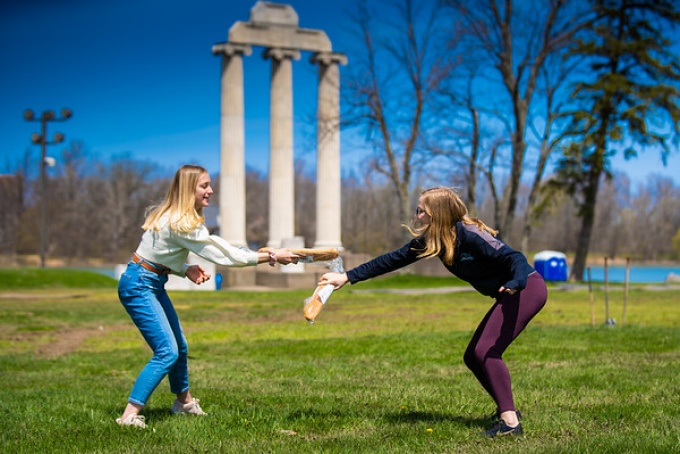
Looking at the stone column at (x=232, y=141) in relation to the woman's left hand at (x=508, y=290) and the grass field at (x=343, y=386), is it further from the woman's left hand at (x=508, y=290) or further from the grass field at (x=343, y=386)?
the woman's left hand at (x=508, y=290)

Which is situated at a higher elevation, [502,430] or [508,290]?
[508,290]

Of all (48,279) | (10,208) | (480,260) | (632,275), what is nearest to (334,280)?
(480,260)

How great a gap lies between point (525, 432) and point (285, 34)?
3216cm

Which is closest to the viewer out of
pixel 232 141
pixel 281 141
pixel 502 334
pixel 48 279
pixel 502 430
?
pixel 502 430

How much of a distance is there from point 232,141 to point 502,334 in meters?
30.6

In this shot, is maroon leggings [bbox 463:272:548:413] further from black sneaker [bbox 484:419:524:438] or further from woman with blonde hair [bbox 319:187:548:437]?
black sneaker [bbox 484:419:524:438]

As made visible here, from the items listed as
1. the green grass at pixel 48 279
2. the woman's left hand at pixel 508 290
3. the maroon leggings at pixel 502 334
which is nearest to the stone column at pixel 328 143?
the green grass at pixel 48 279

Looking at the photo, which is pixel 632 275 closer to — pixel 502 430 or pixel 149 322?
pixel 502 430

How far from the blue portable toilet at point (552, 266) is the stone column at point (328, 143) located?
367 inches

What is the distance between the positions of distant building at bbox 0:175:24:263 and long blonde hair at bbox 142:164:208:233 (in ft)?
258

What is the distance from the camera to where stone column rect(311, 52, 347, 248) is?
118ft

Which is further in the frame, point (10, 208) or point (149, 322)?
point (10, 208)

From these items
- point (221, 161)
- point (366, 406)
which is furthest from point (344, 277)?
point (221, 161)

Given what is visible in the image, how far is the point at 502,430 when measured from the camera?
5.29 metres
